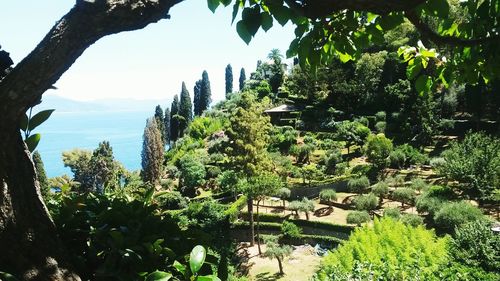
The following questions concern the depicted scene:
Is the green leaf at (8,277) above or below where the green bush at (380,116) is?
below

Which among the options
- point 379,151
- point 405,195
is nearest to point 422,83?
point 405,195

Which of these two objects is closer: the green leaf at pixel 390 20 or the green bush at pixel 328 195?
the green leaf at pixel 390 20

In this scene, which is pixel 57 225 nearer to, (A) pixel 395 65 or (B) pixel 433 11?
→ (B) pixel 433 11

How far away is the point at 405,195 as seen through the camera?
25.1m

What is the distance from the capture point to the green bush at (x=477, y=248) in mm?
11531

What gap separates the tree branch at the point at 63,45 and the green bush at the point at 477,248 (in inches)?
492

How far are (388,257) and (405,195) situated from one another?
1430 cm

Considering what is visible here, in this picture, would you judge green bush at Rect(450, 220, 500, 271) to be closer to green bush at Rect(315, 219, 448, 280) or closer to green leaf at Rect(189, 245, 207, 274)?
green bush at Rect(315, 219, 448, 280)

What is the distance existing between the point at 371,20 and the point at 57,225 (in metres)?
2.13

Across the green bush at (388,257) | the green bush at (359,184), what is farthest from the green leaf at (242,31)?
the green bush at (359,184)

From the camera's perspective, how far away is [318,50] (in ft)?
7.95

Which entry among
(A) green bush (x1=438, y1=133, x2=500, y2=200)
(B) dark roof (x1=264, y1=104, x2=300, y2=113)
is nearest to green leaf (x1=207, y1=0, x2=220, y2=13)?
(A) green bush (x1=438, y1=133, x2=500, y2=200)

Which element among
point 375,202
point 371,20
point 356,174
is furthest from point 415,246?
point 356,174

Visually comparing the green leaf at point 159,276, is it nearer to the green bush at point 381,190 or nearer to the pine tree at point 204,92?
the green bush at point 381,190
